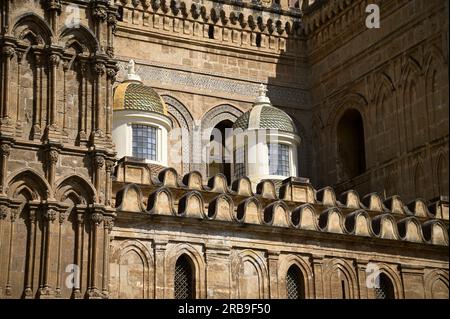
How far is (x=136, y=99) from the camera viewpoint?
31125mm

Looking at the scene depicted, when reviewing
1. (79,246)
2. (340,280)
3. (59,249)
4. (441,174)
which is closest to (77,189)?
(79,246)

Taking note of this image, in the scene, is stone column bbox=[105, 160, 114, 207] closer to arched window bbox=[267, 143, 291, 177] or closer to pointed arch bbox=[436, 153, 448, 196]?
arched window bbox=[267, 143, 291, 177]

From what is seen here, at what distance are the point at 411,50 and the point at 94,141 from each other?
12.3 meters

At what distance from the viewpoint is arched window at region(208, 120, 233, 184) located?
120 ft

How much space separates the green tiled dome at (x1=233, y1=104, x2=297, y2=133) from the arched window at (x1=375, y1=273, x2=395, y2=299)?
591 centimetres

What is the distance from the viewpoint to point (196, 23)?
122 ft

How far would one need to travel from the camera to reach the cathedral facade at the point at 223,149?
80.2 ft

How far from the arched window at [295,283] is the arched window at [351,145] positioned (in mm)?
9030

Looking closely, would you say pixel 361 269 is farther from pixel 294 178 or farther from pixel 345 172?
pixel 345 172

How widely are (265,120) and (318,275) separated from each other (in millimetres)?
6524

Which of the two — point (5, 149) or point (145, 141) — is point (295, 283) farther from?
point (5, 149)

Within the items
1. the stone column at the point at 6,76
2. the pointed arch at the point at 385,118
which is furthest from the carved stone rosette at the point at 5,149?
the pointed arch at the point at 385,118

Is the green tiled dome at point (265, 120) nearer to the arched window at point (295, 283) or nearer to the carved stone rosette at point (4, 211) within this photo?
the arched window at point (295, 283)

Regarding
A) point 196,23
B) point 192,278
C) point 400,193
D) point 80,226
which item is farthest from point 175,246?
point 196,23
